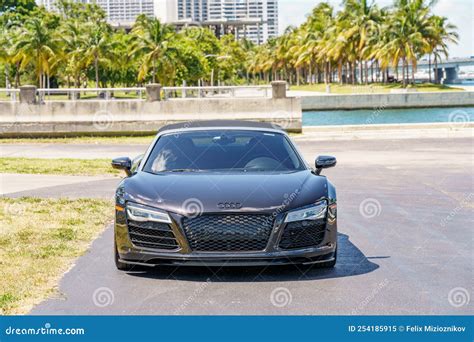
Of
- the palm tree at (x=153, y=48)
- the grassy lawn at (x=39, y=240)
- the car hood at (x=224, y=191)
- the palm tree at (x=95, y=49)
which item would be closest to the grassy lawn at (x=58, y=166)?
the grassy lawn at (x=39, y=240)

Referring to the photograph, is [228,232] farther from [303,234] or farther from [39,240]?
[39,240]

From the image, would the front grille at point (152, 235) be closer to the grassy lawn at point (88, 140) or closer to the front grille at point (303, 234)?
the front grille at point (303, 234)

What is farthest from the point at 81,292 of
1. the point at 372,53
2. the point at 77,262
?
the point at 372,53

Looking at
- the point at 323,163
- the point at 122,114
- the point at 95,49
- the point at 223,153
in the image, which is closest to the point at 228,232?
the point at 223,153

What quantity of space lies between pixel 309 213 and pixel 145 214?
56.9 inches

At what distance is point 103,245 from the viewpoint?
29.7 feet

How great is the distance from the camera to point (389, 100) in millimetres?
76938

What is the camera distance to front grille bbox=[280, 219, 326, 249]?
6984 millimetres

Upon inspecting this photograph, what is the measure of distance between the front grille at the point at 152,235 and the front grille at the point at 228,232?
17cm

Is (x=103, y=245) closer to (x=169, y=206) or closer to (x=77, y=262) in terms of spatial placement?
(x=77, y=262)

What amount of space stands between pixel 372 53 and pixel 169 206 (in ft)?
318

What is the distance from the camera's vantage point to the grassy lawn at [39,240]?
682 cm

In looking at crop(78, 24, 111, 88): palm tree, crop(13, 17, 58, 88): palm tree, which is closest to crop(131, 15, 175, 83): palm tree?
crop(78, 24, 111, 88): palm tree

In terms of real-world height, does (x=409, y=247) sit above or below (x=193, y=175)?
below
